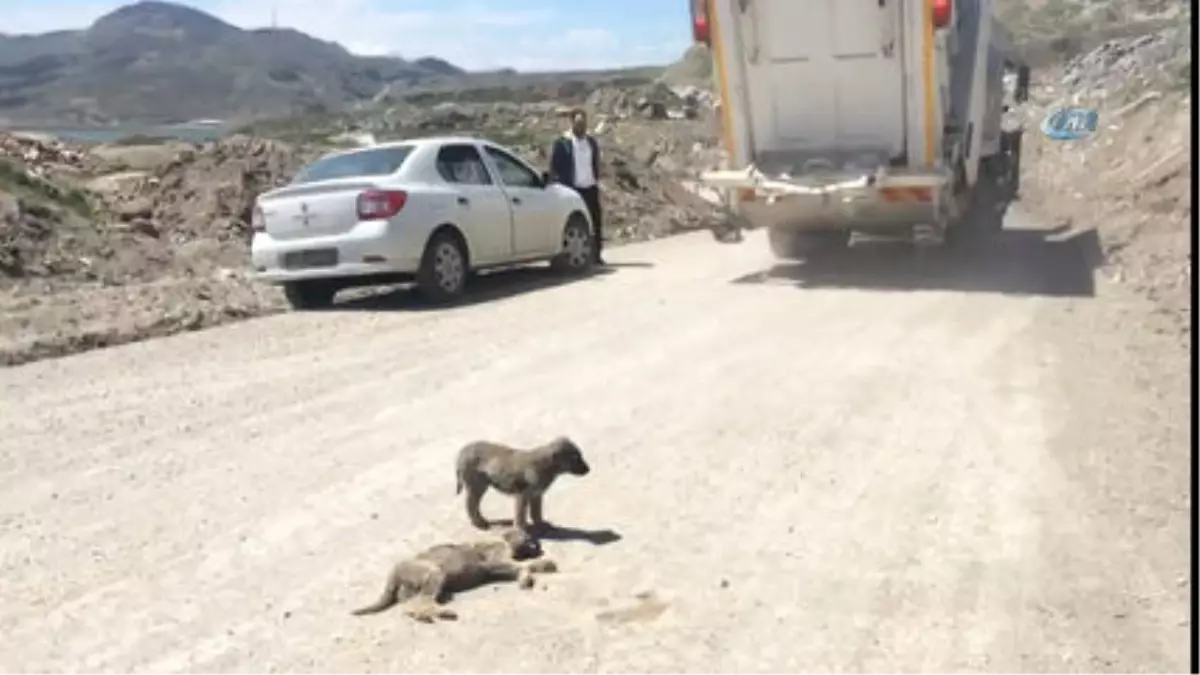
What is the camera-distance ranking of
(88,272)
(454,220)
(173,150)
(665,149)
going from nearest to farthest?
(454,220)
(88,272)
(173,150)
(665,149)

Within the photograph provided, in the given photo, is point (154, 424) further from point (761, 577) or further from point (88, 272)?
point (88, 272)

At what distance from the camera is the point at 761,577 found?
5453mm

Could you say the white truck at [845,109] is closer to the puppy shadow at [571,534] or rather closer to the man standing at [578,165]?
the man standing at [578,165]

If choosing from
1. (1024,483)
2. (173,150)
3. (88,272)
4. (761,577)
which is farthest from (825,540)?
(173,150)

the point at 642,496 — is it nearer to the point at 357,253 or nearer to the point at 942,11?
the point at 357,253

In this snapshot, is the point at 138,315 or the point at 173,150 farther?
the point at 173,150

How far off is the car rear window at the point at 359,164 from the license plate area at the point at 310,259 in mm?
858

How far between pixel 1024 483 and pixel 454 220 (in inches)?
327

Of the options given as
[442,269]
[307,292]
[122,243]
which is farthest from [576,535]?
[122,243]

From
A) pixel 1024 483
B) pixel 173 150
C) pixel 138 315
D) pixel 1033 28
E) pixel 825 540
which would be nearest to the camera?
pixel 825 540

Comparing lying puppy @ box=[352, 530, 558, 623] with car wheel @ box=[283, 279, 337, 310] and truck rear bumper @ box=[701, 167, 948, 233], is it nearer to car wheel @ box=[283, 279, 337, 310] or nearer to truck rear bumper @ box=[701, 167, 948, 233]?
car wheel @ box=[283, 279, 337, 310]

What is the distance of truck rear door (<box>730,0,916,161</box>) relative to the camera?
46.0 ft

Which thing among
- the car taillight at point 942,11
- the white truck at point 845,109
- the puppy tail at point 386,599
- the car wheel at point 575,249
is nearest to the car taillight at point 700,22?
the white truck at point 845,109

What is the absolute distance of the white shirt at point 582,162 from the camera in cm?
1694
